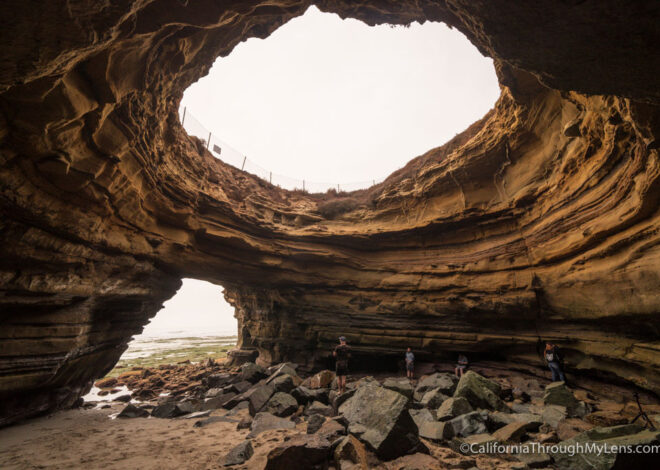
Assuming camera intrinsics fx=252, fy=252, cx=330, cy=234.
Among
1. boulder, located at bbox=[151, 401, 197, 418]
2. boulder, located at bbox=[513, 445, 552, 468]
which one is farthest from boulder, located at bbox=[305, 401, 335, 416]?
boulder, located at bbox=[151, 401, 197, 418]

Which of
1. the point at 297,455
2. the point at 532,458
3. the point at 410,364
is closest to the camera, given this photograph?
the point at 532,458

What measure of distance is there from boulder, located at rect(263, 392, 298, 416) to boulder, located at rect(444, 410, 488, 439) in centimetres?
417

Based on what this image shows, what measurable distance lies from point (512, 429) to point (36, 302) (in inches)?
458

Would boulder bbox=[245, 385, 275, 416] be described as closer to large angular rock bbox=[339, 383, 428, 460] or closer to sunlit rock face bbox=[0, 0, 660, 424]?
large angular rock bbox=[339, 383, 428, 460]

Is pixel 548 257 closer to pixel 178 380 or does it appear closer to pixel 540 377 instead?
pixel 540 377

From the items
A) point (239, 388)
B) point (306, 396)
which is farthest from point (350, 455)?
point (239, 388)

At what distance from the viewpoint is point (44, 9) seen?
2.43m

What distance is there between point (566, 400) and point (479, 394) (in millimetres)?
1942

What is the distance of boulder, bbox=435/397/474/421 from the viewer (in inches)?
225

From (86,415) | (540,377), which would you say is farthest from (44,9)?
(540,377)

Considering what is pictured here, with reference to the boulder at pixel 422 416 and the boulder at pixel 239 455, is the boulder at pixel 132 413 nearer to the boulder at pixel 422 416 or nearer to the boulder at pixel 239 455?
the boulder at pixel 239 455

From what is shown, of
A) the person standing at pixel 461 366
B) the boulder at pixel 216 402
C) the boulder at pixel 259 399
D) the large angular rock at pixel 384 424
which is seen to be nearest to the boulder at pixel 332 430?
the large angular rock at pixel 384 424

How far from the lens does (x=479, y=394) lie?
260 inches

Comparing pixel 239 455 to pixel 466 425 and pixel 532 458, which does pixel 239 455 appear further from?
pixel 532 458
